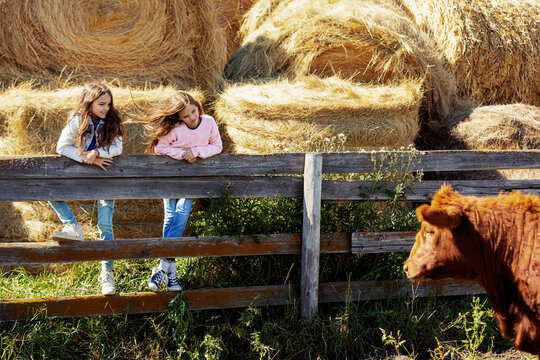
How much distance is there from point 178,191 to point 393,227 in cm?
177

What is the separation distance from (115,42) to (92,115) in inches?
85.3

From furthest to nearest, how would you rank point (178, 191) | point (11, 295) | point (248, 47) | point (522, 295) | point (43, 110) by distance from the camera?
point (248, 47) < point (43, 110) < point (11, 295) < point (178, 191) < point (522, 295)

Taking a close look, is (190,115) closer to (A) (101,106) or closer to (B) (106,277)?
(A) (101,106)

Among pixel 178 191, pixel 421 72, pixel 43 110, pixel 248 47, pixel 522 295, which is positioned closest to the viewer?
pixel 522 295

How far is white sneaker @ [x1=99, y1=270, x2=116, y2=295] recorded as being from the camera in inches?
162

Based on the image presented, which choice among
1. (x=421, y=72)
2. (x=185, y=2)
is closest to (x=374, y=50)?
(x=421, y=72)

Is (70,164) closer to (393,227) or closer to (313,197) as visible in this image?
(313,197)

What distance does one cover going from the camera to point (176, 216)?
431cm

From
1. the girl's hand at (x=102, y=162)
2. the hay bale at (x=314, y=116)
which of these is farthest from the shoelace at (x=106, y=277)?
the hay bale at (x=314, y=116)

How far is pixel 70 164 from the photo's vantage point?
12.7 feet

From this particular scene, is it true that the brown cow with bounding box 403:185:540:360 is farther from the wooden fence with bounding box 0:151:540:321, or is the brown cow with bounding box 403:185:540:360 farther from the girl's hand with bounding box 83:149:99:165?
the girl's hand with bounding box 83:149:99:165

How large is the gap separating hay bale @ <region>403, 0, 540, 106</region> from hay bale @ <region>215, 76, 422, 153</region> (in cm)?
134

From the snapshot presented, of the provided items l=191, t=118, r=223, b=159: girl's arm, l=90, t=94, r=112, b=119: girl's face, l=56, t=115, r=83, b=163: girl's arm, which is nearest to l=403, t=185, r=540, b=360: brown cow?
l=191, t=118, r=223, b=159: girl's arm

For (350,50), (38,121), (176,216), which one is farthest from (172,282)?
(350,50)
